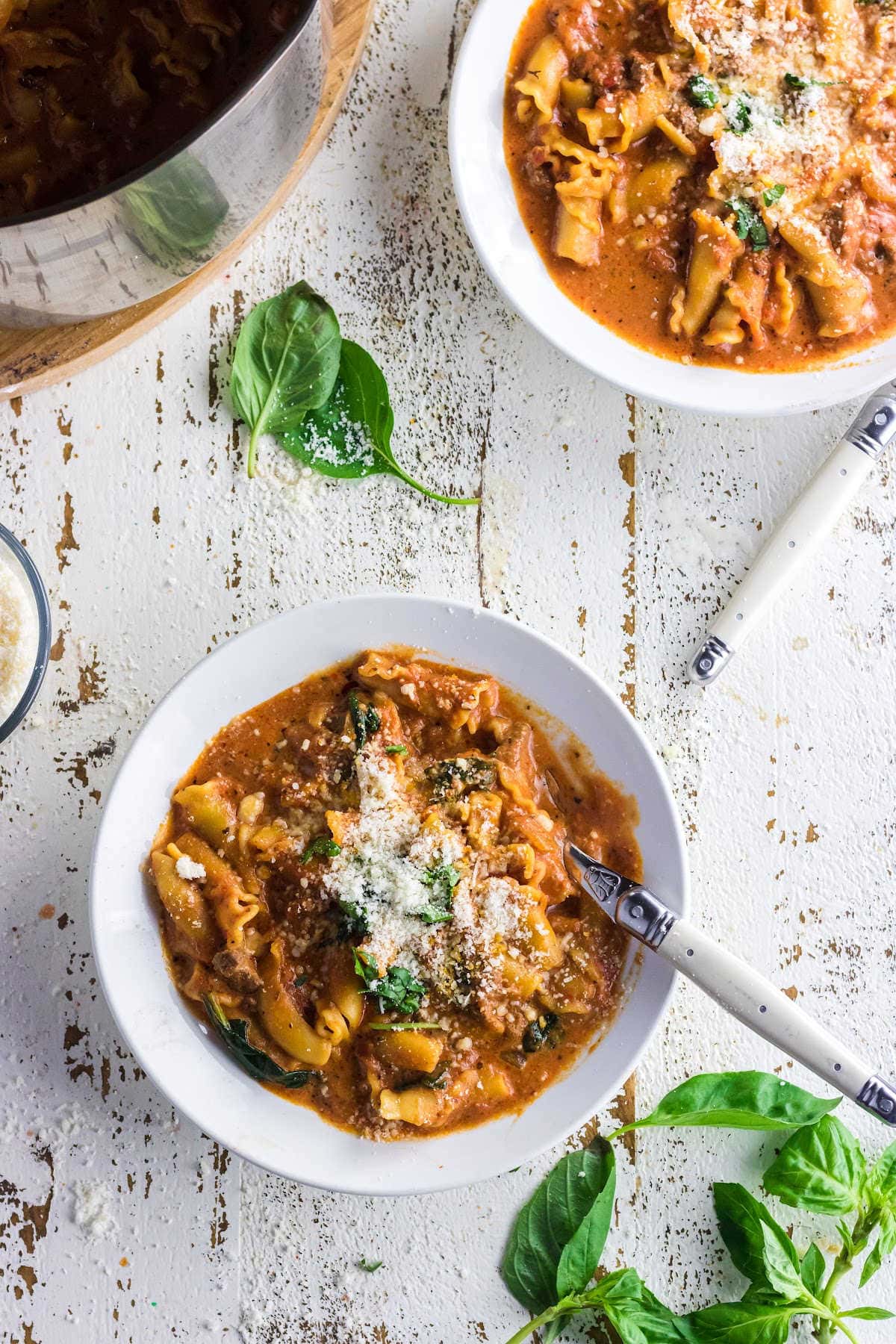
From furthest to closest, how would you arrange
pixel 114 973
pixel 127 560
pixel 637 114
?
pixel 127 560 → pixel 637 114 → pixel 114 973

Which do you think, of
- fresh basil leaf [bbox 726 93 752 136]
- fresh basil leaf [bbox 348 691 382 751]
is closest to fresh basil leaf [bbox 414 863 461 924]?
fresh basil leaf [bbox 348 691 382 751]

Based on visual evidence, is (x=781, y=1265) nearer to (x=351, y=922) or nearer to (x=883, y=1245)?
(x=883, y=1245)

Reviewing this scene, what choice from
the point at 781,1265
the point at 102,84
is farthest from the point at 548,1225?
the point at 102,84

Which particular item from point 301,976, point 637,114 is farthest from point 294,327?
point 301,976

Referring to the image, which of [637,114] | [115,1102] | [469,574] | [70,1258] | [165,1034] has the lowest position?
[70,1258]

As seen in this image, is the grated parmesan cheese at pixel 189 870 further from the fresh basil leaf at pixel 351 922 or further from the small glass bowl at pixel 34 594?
the small glass bowl at pixel 34 594

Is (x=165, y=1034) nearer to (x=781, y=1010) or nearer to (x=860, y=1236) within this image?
(x=781, y=1010)

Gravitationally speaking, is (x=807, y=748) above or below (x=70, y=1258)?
above
